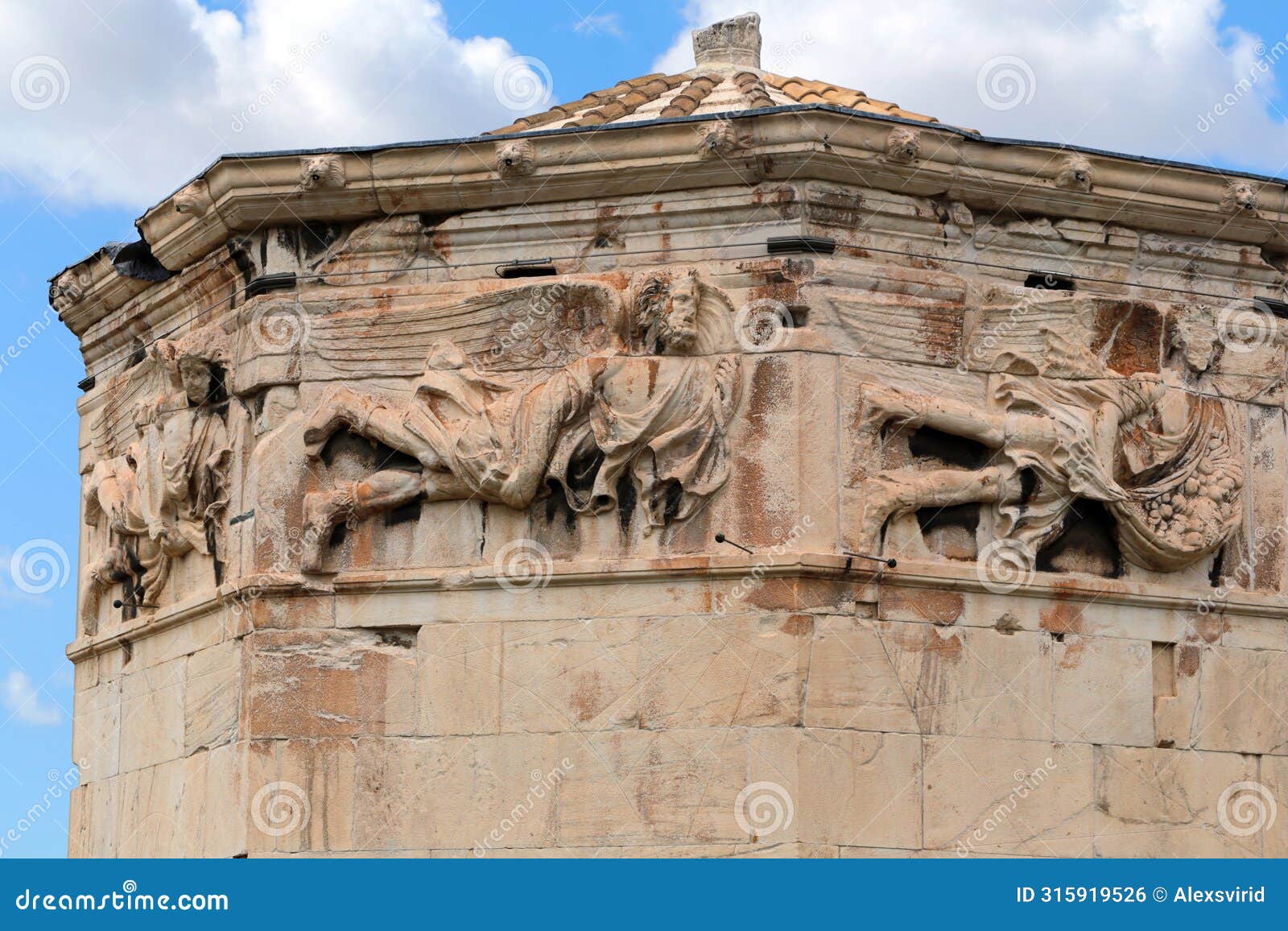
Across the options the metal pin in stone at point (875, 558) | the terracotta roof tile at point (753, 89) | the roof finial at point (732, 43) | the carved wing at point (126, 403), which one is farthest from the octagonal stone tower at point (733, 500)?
the roof finial at point (732, 43)

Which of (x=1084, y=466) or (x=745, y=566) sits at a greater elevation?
(x=1084, y=466)

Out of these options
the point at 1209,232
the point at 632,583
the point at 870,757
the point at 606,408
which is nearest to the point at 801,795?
the point at 870,757

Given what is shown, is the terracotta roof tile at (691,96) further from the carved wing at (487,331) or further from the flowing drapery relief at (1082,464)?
the flowing drapery relief at (1082,464)

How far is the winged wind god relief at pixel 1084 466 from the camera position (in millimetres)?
13047

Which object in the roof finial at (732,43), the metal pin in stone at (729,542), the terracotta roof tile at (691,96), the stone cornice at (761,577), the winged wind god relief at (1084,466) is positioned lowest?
the stone cornice at (761,577)

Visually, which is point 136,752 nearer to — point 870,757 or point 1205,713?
point 870,757

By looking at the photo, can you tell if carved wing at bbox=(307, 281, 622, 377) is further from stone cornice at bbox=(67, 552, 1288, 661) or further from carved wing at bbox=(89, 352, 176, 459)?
carved wing at bbox=(89, 352, 176, 459)

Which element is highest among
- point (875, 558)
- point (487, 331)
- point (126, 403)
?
point (126, 403)

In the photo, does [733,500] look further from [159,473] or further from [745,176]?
[159,473]

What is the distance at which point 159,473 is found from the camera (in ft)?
47.7

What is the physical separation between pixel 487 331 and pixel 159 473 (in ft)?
8.12

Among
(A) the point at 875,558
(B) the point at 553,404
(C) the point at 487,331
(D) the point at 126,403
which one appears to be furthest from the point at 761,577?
(D) the point at 126,403

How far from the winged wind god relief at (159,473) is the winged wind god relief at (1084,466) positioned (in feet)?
13.0

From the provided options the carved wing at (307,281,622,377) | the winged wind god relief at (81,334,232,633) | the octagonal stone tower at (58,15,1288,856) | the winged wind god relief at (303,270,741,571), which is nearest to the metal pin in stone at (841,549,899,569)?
the octagonal stone tower at (58,15,1288,856)
